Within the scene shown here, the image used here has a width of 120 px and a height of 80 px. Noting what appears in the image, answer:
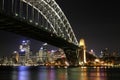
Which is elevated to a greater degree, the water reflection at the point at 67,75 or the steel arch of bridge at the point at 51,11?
the steel arch of bridge at the point at 51,11

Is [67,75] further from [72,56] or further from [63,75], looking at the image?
[72,56]

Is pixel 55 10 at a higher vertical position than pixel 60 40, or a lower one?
higher

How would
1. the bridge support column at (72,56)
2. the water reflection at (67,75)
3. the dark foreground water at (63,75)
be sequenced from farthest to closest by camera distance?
1. the bridge support column at (72,56)
2. the water reflection at (67,75)
3. the dark foreground water at (63,75)

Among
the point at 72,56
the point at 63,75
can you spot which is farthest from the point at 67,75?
the point at 72,56

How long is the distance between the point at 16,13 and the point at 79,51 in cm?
6240

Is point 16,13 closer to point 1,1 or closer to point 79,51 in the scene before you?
point 1,1

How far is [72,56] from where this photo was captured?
359 ft

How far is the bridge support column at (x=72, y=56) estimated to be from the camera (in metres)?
104

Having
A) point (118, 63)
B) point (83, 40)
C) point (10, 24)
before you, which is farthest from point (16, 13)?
point (118, 63)

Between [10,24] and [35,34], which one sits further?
[35,34]

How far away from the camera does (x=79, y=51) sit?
113625 mm

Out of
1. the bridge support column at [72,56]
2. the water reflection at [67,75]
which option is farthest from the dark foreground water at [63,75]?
the bridge support column at [72,56]

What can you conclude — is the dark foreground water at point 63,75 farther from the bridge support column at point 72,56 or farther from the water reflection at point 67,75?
the bridge support column at point 72,56

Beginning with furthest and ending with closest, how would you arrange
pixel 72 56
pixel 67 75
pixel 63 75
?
pixel 72 56 < pixel 63 75 < pixel 67 75
